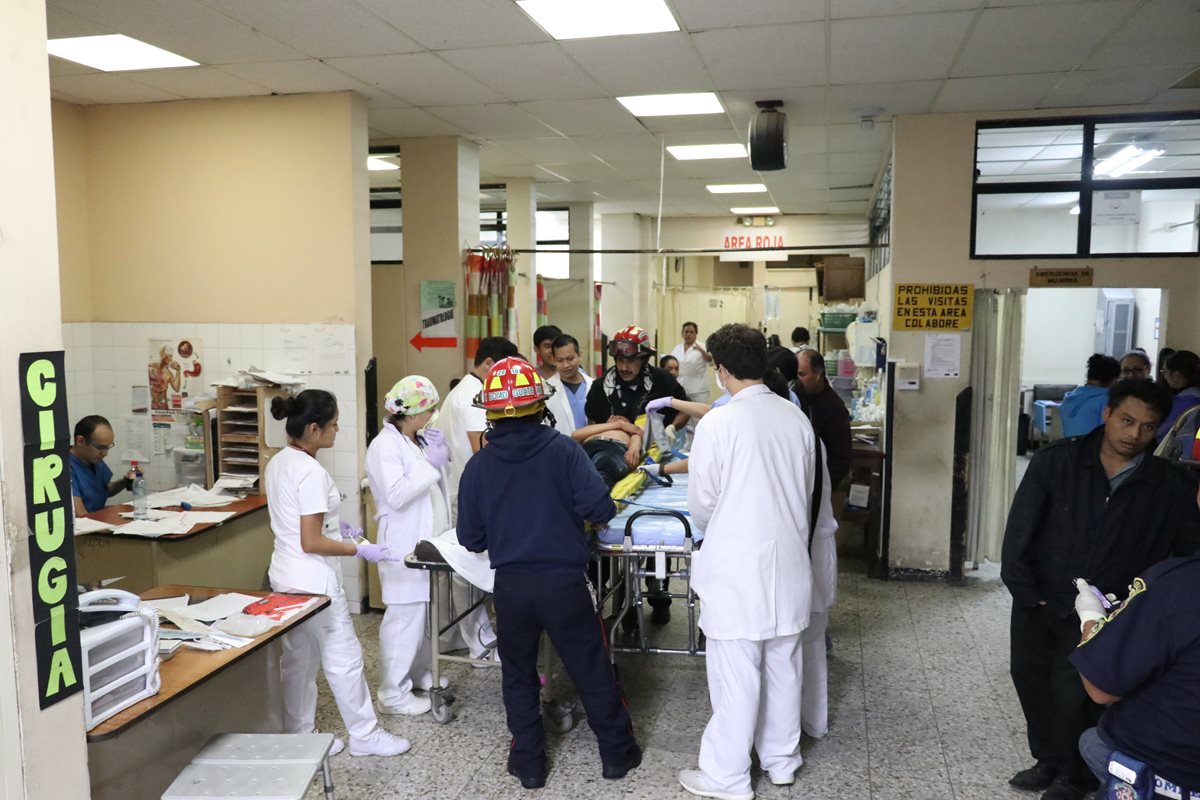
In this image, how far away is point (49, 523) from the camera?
2021mm

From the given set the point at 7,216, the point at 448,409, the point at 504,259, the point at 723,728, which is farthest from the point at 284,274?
the point at 723,728

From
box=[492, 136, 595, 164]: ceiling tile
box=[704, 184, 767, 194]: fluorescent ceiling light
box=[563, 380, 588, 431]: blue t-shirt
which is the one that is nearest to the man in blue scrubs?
box=[563, 380, 588, 431]: blue t-shirt

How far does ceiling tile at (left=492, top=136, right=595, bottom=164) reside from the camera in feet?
21.7

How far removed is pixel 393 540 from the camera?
3.92 m

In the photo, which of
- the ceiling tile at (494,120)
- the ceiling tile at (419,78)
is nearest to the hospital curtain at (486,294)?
the ceiling tile at (494,120)

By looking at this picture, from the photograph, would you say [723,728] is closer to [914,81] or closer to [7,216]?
[7,216]

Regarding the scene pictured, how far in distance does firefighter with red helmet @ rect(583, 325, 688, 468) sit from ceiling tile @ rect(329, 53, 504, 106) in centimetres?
168

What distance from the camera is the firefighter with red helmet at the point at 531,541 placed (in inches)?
123

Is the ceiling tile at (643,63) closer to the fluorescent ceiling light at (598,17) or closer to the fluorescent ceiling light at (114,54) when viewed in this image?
the fluorescent ceiling light at (598,17)

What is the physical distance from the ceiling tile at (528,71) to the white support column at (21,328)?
260 cm

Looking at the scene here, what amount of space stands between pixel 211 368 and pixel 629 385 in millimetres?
2604

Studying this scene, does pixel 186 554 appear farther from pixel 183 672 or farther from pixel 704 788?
pixel 704 788

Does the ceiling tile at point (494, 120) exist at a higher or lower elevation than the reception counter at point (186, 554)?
higher

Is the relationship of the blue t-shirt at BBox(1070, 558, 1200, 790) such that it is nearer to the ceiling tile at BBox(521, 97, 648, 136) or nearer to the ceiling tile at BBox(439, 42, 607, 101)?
the ceiling tile at BBox(439, 42, 607, 101)
